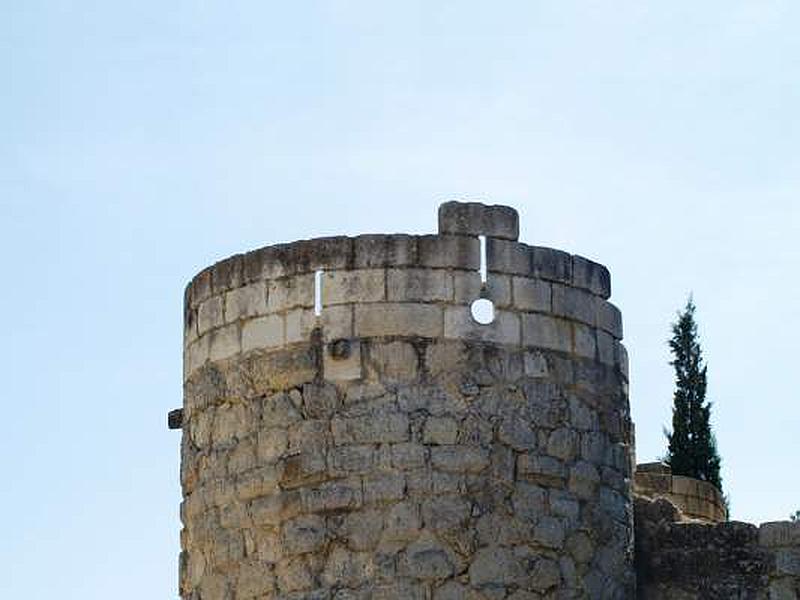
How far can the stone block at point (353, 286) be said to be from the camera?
35.8 ft

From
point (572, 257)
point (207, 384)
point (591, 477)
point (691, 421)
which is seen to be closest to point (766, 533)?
point (591, 477)

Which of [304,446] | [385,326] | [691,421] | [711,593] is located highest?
[691,421]

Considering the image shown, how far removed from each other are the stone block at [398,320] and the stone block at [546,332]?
584mm

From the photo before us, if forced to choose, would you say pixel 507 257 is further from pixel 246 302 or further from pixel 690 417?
pixel 690 417

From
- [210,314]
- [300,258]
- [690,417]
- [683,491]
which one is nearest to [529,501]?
[300,258]

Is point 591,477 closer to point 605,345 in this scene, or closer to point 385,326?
point 605,345

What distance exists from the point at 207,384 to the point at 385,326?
1.40m

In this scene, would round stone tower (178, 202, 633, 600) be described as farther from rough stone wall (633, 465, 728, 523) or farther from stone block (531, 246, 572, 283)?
rough stone wall (633, 465, 728, 523)

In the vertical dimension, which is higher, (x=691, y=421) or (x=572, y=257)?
(x=691, y=421)

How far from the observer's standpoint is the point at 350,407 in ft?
35.3

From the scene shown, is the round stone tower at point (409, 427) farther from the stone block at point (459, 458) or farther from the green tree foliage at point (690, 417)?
the green tree foliage at point (690, 417)

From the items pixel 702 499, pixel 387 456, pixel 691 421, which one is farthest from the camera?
pixel 691 421

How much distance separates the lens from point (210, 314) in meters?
11.7

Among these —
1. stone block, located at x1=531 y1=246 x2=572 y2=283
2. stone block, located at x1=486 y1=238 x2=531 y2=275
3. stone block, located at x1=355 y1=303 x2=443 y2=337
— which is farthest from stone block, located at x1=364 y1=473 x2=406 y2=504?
stone block, located at x1=531 y1=246 x2=572 y2=283
